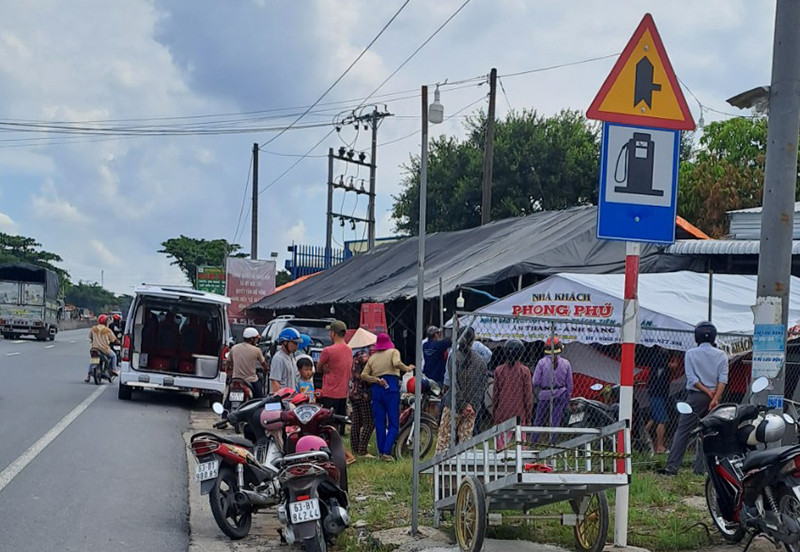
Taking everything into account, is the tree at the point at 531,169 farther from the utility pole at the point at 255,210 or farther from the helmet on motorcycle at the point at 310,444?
the helmet on motorcycle at the point at 310,444

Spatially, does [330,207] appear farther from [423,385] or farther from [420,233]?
[420,233]

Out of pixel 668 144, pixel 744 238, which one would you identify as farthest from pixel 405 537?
pixel 744 238

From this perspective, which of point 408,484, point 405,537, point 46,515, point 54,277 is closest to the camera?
point 405,537

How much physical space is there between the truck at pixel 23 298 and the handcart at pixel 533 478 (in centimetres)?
4047

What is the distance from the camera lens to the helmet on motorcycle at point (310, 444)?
7344 millimetres

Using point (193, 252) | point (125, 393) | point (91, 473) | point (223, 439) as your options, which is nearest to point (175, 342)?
point (125, 393)

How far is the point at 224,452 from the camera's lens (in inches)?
299

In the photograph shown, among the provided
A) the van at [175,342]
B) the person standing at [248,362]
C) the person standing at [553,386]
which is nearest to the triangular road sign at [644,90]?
the person standing at [553,386]

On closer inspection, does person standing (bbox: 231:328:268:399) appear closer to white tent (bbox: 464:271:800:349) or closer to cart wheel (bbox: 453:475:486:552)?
white tent (bbox: 464:271:800:349)

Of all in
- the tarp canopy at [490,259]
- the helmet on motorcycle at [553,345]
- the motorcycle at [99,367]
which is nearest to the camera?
the helmet on motorcycle at [553,345]

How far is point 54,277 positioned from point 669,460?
42372 mm

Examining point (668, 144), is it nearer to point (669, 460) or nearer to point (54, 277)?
point (669, 460)

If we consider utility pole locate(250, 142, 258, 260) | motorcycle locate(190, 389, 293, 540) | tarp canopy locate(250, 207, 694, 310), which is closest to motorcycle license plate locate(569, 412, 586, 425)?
motorcycle locate(190, 389, 293, 540)

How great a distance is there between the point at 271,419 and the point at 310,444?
0.67 m
